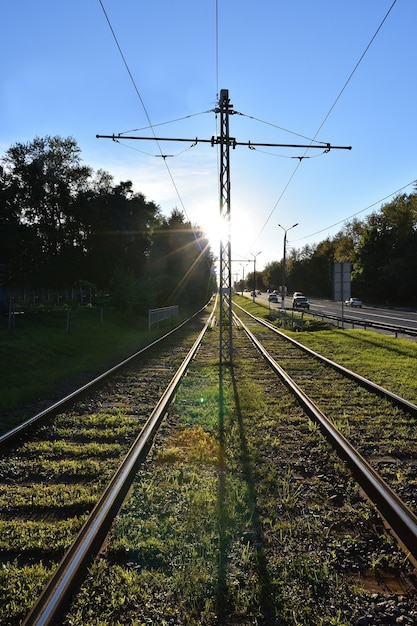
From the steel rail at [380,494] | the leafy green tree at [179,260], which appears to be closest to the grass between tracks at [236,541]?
the steel rail at [380,494]

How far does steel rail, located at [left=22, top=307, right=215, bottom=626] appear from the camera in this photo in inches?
120

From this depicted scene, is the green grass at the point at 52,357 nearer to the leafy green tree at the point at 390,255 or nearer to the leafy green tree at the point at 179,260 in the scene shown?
the leafy green tree at the point at 179,260

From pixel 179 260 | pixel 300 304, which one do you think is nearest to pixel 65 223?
pixel 179 260

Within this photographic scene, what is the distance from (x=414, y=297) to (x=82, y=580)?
261 feet

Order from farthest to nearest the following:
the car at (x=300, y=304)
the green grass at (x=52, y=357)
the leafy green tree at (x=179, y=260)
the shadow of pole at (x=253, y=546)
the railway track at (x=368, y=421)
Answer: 1. the car at (x=300, y=304)
2. the leafy green tree at (x=179, y=260)
3. the green grass at (x=52, y=357)
4. the railway track at (x=368, y=421)
5. the shadow of pole at (x=253, y=546)

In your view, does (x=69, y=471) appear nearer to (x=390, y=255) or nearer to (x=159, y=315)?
(x=159, y=315)

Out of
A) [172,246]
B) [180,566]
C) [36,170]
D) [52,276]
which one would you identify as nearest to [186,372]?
[180,566]

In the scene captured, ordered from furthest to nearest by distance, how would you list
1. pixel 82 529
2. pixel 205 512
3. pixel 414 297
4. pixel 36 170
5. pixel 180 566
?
pixel 414 297 → pixel 36 170 → pixel 205 512 → pixel 82 529 → pixel 180 566

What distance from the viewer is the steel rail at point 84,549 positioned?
10.00 feet

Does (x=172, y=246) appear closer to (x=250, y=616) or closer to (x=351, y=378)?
(x=351, y=378)

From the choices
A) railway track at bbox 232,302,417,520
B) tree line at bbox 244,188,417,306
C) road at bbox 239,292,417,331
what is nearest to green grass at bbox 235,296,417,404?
railway track at bbox 232,302,417,520

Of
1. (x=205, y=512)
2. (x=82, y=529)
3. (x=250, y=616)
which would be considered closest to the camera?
(x=250, y=616)

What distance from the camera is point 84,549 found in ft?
12.2

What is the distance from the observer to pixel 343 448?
6.26m
